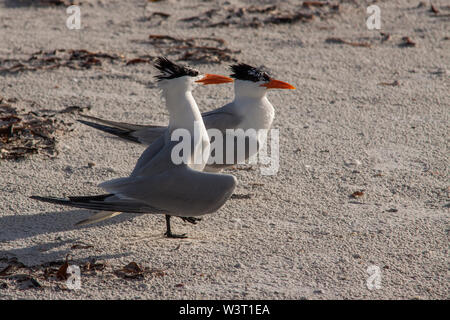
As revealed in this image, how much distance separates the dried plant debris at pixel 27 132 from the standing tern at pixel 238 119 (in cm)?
49

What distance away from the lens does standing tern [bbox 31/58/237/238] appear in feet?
11.8

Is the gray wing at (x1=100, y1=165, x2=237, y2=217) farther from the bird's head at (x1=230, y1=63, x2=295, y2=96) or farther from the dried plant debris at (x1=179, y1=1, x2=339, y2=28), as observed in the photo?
the dried plant debris at (x1=179, y1=1, x2=339, y2=28)

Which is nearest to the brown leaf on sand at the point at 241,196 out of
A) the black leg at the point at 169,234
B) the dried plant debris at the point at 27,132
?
the black leg at the point at 169,234

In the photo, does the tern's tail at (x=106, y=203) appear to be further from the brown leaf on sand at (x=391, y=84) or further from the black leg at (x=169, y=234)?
the brown leaf on sand at (x=391, y=84)

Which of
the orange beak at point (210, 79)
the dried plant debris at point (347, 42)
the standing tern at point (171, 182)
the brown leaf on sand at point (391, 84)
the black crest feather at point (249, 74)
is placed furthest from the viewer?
the dried plant debris at point (347, 42)

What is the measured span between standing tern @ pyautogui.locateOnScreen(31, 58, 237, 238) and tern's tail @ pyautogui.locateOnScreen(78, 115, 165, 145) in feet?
1.65

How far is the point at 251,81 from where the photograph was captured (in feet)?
14.9

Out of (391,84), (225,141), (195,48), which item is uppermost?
(195,48)

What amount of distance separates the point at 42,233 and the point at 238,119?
Result: 1.52 meters

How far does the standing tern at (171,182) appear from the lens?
142 inches

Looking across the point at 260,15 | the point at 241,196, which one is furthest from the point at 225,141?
the point at 260,15

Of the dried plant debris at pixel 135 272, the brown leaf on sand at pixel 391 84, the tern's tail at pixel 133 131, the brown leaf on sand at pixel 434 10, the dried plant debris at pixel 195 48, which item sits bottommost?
the dried plant debris at pixel 135 272

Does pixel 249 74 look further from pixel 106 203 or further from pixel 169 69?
pixel 106 203

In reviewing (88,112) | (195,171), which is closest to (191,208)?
(195,171)
